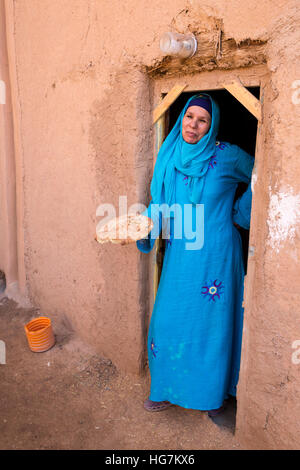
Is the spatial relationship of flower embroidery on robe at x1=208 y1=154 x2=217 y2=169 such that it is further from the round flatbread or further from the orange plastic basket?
the orange plastic basket

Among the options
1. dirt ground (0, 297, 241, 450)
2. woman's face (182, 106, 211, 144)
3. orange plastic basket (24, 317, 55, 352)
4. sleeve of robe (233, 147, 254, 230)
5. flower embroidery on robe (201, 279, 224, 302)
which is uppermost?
woman's face (182, 106, 211, 144)

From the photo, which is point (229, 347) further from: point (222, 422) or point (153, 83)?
point (153, 83)

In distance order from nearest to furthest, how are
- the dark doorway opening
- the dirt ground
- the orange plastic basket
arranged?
the dirt ground, the orange plastic basket, the dark doorway opening

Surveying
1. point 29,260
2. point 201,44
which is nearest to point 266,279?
point 201,44

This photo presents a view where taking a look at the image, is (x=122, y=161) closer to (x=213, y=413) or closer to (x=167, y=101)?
(x=167, y=101)

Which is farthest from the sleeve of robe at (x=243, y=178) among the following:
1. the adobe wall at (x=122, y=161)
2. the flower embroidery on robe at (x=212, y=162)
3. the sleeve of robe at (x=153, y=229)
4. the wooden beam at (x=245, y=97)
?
the sleeve of robe at (x=153, y=229)

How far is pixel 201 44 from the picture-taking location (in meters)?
2.12

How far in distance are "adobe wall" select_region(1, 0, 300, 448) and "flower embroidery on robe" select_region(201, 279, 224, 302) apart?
0.26 m

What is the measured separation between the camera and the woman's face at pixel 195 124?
7.47ft

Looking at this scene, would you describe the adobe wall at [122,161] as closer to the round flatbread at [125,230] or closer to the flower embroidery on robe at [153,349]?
the flower embroidery on robe at [153,349]

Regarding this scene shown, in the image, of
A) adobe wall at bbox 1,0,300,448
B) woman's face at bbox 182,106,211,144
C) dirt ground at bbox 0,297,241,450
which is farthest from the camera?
dirt ground at bbox 0,297,241,450

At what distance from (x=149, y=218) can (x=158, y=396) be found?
1258 millimetres

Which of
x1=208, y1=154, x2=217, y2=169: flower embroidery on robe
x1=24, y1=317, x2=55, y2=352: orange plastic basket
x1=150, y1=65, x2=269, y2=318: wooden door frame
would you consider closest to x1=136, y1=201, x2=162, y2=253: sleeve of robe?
x1=150, y1=65, x2=269, y2=318: wooden door frame

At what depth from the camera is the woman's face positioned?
228cm
